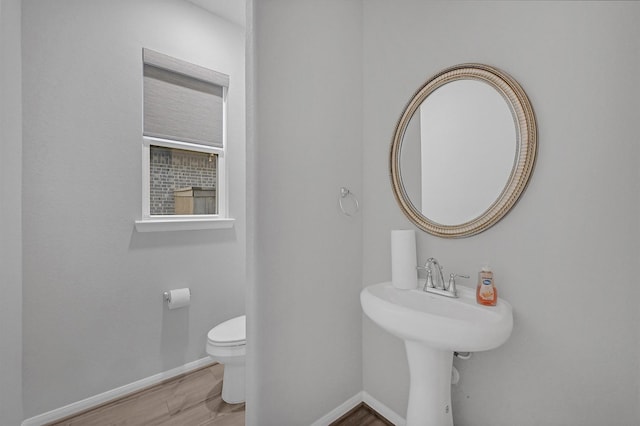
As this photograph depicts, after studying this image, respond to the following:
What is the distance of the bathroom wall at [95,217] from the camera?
153 cm

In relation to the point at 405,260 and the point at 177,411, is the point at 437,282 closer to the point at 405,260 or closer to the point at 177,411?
the point at 405,260

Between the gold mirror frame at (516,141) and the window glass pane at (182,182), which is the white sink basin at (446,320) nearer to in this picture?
the gold mirror frame at (516,141)

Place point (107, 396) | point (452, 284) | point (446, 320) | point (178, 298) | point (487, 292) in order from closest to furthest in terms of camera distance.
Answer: point (446, 320) → point (487, 292) → point (452, 284) → point (107, 396) → point (178, 298)

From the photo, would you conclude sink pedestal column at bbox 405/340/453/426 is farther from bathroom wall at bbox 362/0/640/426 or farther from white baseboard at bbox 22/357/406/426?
white baseboard at bbox 22/357/406/426

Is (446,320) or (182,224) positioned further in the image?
(182,224)

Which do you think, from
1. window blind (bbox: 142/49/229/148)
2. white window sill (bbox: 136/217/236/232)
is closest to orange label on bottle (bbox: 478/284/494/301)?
white window sill (bbox: 136/217/236/232)

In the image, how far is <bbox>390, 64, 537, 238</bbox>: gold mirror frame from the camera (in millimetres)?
1081

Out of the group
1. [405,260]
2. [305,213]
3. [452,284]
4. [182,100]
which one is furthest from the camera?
[182,100]

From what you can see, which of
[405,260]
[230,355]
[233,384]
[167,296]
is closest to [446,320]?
[405,260]

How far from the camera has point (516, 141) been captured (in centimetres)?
112

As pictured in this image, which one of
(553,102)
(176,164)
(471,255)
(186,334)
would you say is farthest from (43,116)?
(553,102)

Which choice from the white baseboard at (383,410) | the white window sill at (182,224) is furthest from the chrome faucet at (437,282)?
the white window sill at (182,224)

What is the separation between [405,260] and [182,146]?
1.70 m

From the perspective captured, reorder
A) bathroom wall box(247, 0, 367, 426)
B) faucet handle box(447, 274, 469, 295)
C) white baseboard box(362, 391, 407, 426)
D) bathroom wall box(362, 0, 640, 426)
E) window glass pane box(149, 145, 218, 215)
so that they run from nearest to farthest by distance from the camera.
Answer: bathroom wall box(362, 0, 640, 426)
faucet handle box(447, 274, 469, 295)
bathroom wall box(247, 0, 367, 426)
white baseboard box(362, 391, 407, 426)
window glass pane box(149, 145, 218, 215)
